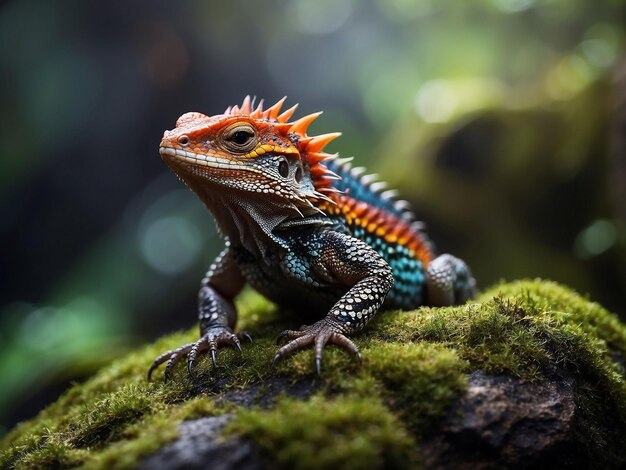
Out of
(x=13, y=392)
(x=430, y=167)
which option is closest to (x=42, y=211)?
(x=13, y=392)

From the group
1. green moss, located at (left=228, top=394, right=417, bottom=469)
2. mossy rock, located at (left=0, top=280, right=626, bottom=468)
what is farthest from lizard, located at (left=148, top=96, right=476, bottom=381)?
green moss, located at (left=228, top=394, right=417, bottom=469)

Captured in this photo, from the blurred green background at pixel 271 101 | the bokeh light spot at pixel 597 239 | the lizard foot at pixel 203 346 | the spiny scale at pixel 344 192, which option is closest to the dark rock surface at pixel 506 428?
the lizard foot at pixel 203 346

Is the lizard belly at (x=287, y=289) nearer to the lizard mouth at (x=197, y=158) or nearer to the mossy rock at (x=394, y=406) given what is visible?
the mossy rock at (x=394, y=406)

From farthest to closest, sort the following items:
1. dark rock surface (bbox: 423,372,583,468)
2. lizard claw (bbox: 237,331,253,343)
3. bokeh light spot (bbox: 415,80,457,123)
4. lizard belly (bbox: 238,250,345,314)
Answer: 1. bokeh light spot (bbox: 415,80,457,123)
2. lizard belly (bbox: 238,250,345,314)
3. lizard claw (bbox: 237,331,253,343)
4. dark rock surface (bbox: 423,372,583,468)

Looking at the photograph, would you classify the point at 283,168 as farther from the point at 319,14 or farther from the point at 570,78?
the point at 319,14

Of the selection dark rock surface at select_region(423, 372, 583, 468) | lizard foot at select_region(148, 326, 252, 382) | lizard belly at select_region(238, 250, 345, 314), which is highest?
lizard belly at select_region(238, 250, 345, 314)

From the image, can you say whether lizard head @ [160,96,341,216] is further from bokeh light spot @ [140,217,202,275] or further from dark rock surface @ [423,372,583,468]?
bokeh light spot @ [140,217,202,275]
